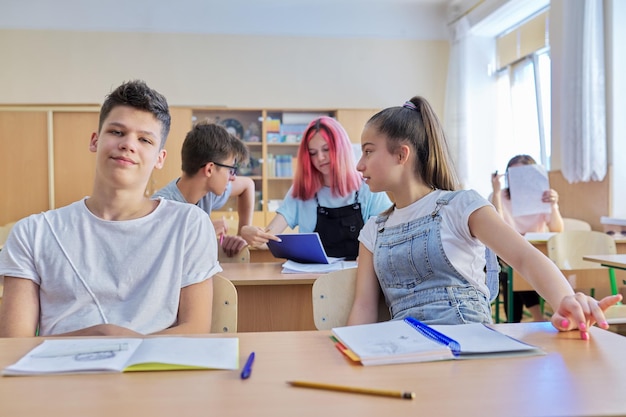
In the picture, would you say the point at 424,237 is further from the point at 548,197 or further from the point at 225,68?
the point at 225,68

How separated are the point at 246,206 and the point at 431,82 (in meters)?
4.48

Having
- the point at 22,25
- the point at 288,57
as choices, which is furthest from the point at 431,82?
the point at 22,25

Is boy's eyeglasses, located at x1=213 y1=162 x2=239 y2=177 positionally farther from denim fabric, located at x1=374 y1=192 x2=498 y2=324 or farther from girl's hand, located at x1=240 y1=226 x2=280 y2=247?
denim fabric, located at x1=374 y1=192 x2=498 y2=324

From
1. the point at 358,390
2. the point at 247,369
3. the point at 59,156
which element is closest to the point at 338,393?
the point at 358,390

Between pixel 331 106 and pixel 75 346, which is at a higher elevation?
pixel 331 106

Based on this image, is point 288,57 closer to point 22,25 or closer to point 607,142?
point 22,25

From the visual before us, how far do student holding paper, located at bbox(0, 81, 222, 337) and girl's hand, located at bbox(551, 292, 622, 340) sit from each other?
31.7 inches

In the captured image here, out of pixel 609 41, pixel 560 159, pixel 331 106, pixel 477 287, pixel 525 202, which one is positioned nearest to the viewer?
pixel 477 287

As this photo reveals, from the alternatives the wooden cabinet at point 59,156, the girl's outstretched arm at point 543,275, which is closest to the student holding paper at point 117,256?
the girl's outstretched arm at point 543,275

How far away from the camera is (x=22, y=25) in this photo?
22.1 ft

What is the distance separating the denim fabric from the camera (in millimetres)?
1523

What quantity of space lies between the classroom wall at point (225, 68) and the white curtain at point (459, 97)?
291 millimetres

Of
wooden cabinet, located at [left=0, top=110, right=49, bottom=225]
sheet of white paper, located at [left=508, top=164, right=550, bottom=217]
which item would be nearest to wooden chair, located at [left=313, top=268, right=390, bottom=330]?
sheet of white paper, located at [left=508, top=164, right=550, bottom=217]

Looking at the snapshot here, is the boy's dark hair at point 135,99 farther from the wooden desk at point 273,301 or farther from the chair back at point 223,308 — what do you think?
the wooden desk at point 273,301
